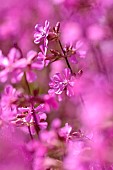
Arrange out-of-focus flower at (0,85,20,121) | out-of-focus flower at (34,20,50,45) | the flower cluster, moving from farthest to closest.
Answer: out-of-focus flower at (34,20,50,45) < out-of-focus flower at (0,85,20,121) < the flower cluster

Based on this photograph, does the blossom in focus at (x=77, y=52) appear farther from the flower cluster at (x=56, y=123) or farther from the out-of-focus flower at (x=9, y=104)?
the out-of-focus flower at (x=9, y=104)

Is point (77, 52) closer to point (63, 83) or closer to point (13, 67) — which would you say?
point (63, 83)

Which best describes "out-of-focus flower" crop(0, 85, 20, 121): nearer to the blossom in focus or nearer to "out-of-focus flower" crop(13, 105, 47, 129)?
"out-of-focus flower" crop(13, 105, 47, 129)

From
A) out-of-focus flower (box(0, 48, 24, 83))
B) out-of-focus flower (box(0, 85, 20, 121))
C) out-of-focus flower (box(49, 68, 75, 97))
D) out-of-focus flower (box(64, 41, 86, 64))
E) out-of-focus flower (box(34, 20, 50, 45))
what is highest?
out-of-focus flower (box(34, 20, 50, 45))

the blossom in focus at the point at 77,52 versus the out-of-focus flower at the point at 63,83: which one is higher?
the blossom in focus at the point at 77,52

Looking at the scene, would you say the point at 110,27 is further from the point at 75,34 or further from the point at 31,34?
the point at 31,34

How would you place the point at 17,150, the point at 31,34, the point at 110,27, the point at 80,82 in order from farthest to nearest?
the point at 31,34 → the point at 110,27 → the point at 17,150 → the point at 80,82

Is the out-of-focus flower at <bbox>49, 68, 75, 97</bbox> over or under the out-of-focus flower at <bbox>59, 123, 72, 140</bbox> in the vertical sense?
over

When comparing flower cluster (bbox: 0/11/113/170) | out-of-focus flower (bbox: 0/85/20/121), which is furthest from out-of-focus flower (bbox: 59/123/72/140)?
out-of-focus flower (bbox: 0/85/20/121)

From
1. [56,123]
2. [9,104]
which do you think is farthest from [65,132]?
[9,104]

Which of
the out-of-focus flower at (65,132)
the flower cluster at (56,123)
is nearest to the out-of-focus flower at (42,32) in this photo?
the flower cluster at (56,123)

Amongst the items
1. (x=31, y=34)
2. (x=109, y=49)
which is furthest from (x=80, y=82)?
(x=31, y=34)
